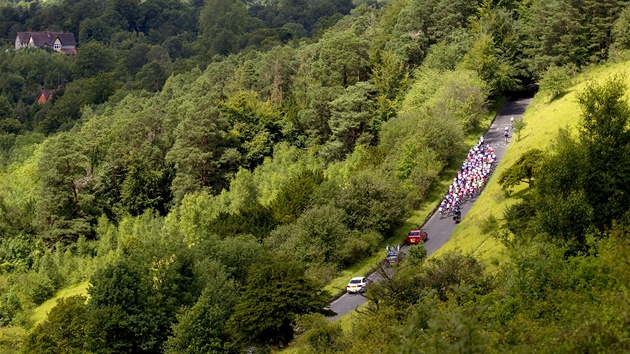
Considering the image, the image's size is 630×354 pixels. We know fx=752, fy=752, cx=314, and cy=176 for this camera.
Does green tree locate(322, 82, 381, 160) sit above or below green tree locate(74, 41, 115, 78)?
above

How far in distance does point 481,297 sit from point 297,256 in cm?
1850

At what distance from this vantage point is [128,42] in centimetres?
17462

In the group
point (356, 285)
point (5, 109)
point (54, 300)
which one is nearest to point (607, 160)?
point (356, 285)

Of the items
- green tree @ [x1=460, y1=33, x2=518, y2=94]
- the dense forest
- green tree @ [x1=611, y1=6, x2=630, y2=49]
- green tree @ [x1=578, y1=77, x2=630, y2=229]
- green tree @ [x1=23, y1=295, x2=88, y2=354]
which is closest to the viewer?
the dense forest

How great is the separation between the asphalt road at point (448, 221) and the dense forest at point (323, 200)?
180 centimetres

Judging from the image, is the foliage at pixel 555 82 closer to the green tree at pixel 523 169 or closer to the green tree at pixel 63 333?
the green tree at pixel 523 169

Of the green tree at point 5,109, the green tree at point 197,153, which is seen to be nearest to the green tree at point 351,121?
the green tree at point 197,153

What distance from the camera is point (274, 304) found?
34.2 m

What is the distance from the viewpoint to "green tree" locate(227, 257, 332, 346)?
34.2m

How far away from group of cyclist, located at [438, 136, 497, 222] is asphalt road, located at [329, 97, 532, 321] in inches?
23.4

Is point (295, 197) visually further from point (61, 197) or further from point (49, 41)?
point (49, 41)

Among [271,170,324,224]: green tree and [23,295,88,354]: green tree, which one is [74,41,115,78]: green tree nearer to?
[271,170,324,224]: green tree

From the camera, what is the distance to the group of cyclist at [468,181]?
4769 centimetres

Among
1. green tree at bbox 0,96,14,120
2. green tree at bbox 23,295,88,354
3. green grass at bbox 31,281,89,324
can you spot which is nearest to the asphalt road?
green tree at bbox 23,295,88,354
